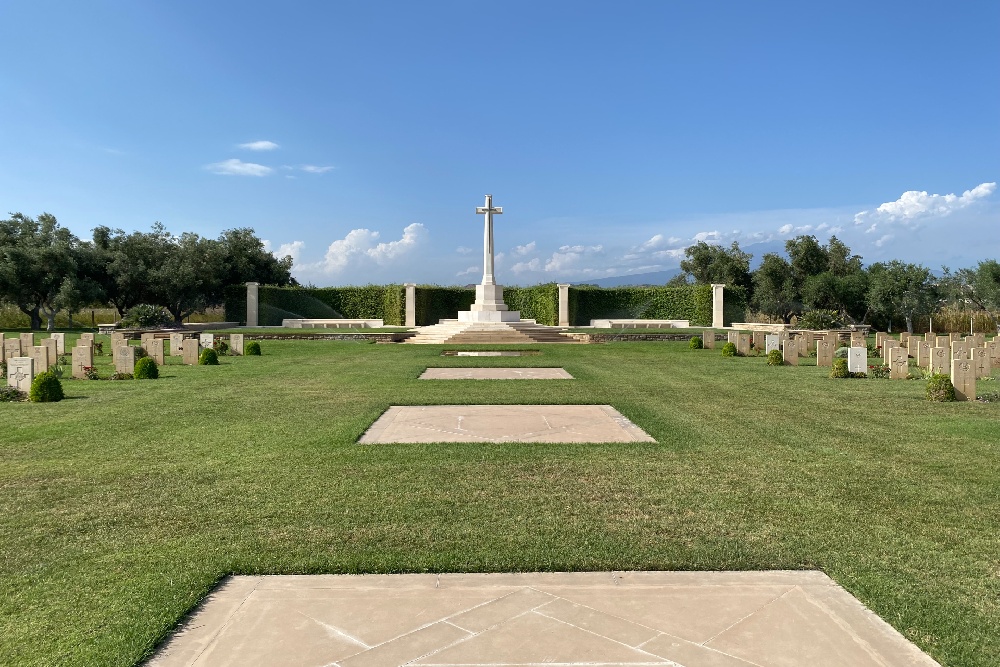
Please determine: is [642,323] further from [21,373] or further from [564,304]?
[21,373]

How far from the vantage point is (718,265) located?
51.6 m

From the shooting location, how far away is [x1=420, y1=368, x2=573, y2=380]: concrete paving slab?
13.6 m

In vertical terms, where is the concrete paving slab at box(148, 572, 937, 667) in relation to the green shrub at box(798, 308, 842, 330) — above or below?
below

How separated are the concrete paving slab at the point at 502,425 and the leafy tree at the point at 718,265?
43.5m

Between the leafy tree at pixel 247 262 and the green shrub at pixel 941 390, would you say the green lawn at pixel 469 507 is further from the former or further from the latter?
the leafy tree at pixel 247 262

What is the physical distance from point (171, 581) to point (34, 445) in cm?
480

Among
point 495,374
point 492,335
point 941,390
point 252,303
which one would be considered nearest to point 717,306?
point 492,335

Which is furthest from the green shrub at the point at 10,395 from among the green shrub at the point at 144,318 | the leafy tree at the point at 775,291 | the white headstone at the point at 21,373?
the leafy tree at the point at 775,291

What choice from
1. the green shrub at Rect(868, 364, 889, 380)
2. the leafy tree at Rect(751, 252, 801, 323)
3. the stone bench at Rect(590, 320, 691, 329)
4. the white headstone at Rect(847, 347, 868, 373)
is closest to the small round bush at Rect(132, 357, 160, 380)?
the white headstone at Rect(847, 347, 868, 373)

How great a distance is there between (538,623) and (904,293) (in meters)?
40.8

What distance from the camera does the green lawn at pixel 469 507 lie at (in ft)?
10.8

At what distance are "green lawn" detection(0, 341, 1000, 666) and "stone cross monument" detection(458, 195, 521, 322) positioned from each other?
22271 millimetres

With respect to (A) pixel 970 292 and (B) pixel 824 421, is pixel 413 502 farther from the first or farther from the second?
(A) pixel 970 292

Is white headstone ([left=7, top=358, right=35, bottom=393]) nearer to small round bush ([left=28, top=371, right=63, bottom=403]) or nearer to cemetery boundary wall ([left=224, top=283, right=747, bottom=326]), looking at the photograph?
small round bush ([left=28, top=371, right=63, bottom=403])
